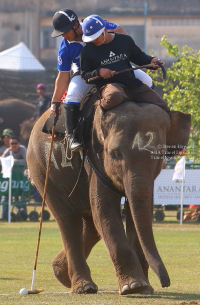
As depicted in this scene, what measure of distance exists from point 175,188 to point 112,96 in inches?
538

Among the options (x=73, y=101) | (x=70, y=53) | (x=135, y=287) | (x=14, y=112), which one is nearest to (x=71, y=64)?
(x=70, y=53)

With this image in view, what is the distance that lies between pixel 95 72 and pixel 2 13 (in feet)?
160

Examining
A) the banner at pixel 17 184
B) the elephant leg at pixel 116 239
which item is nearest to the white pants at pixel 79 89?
the elephant leg at pixel 116 239

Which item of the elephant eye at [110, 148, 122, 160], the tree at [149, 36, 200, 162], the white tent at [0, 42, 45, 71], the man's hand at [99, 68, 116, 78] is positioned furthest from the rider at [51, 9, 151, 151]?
the white tent at [0, 42, 45, 71]

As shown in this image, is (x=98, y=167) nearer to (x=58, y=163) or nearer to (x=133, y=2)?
(x=58, y=163)

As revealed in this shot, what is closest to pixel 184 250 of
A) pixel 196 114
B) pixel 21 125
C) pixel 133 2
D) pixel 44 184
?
pixel 44 184

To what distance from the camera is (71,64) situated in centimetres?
868

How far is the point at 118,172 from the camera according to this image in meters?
7.44

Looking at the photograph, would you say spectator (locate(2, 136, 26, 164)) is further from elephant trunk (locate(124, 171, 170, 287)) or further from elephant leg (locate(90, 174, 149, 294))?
elephant trunk (locate(124, 171, 170, 287))

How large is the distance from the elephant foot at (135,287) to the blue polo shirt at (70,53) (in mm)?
2625

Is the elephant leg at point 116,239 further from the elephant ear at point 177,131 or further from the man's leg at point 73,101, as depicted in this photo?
the elephant ear at point 177,131

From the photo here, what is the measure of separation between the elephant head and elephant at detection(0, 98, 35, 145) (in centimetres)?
2116

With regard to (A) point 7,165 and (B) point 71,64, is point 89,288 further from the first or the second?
(A) point 7,165

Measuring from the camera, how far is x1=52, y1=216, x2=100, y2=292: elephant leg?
897 cm
